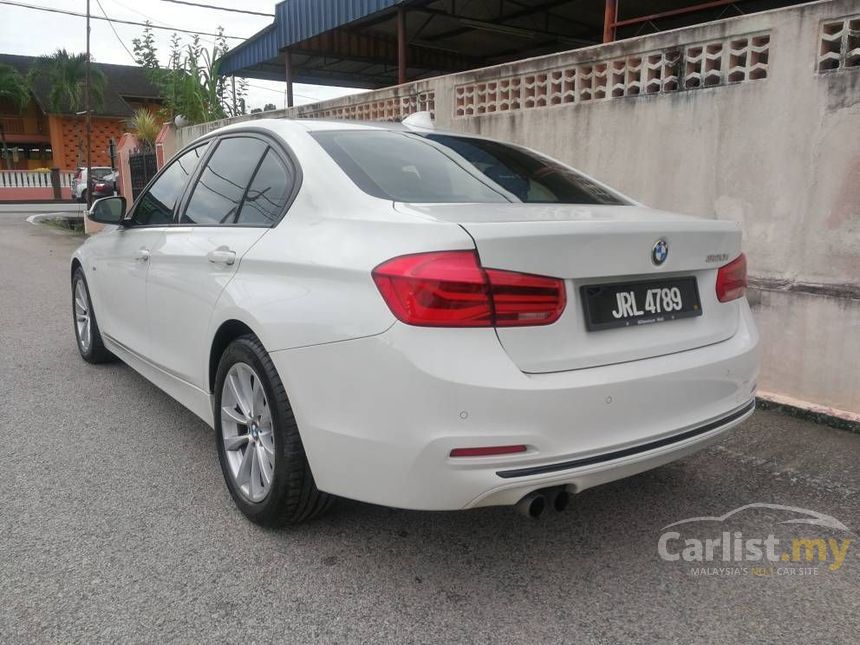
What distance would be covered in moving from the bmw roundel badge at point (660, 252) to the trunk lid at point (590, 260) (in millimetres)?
17

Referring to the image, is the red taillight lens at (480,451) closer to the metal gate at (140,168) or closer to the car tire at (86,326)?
the car tire at (86,326)

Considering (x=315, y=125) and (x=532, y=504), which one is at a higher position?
(x=315, y=125)

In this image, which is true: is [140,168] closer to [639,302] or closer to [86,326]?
[86,326]

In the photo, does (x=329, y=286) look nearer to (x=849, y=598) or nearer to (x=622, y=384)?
(x=622, y=384)

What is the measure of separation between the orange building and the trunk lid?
41.7 metres

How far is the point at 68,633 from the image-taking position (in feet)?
6.95

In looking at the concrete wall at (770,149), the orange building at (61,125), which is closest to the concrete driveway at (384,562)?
the concrete wall at (770,149)

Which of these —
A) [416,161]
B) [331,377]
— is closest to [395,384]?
[331,377]

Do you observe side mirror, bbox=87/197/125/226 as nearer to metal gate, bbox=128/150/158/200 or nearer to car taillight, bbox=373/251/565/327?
car taillight, bbox=373/251/565/327

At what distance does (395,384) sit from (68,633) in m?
1.26

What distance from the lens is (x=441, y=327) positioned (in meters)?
2.01

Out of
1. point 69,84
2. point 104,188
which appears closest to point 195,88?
point 104,188

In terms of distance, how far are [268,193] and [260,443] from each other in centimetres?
102

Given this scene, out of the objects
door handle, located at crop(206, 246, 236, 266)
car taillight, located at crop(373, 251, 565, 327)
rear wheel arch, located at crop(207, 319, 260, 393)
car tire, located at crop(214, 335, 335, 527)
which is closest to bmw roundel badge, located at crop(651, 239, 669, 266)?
car taillight, located at crop(373, 251, 565, 327)
